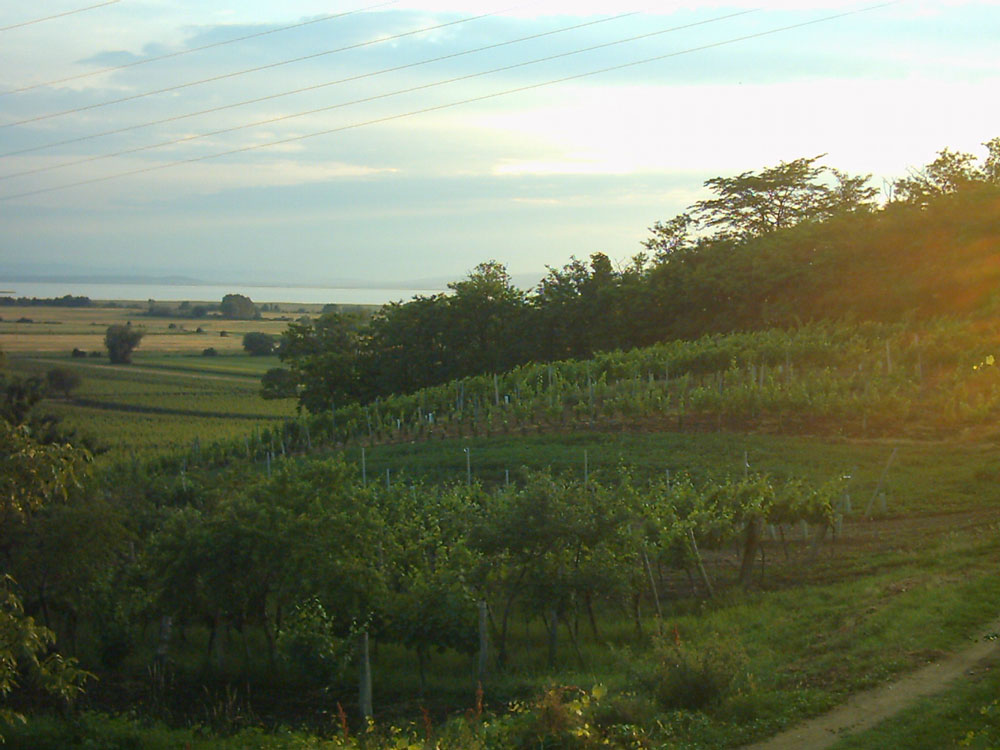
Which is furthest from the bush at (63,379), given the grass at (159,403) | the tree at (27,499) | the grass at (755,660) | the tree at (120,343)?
the tree at (27,499)

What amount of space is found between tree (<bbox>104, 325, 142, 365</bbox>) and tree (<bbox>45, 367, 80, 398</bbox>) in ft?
39.7

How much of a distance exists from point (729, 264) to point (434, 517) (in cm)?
3146

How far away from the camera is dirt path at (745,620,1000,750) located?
781cm

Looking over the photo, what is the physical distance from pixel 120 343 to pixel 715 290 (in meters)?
41.0

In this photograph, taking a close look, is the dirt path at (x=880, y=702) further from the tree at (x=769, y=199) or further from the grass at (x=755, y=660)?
the tree at (x=769, y=199)

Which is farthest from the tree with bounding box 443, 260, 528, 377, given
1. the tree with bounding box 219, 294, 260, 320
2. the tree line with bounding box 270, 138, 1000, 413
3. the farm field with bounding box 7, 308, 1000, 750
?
the tree with bounding box 219, 294, 260, 320

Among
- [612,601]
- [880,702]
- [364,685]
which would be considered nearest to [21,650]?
[364,685]

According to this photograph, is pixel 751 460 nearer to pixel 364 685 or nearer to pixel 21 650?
pixel 364 685

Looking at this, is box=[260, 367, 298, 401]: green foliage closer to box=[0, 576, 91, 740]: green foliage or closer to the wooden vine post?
the wooden vine post

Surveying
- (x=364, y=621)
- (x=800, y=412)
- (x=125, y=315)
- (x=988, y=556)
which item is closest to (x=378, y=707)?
(x=364, y=621)

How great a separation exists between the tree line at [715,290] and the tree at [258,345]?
86.0ft

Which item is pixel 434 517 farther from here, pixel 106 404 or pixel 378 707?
pixel 106 404

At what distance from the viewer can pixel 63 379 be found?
48.7 meters

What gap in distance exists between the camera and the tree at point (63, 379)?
156 feet
